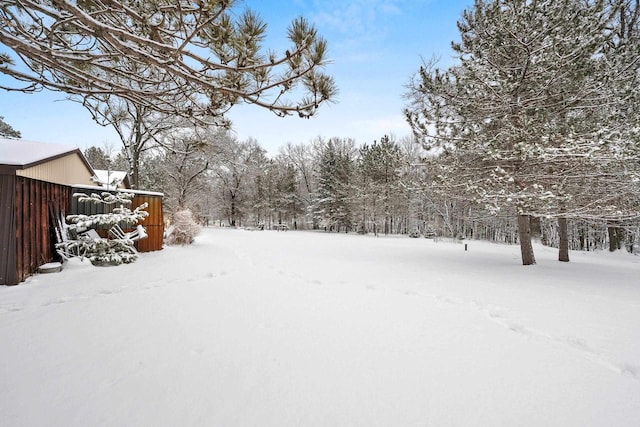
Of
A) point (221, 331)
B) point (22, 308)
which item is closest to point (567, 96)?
point (221, 331)

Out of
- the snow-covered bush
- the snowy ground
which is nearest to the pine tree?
the snowy ground

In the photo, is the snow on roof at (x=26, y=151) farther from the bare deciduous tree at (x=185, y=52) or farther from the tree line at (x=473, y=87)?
the bare deciduous tree at (x=185, y=52)

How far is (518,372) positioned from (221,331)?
258cm

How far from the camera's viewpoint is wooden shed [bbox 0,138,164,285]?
441 centimetres

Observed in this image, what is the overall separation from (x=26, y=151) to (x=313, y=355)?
7.33m

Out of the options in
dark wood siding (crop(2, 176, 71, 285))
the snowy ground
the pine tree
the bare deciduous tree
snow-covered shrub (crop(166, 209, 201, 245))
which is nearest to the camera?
the snowy ground

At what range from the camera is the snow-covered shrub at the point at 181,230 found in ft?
33.5

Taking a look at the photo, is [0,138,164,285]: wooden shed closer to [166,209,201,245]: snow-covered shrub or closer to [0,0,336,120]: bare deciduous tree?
[0,0,336,120]: bare deciduous tree


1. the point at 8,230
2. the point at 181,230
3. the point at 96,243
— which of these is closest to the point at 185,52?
the point at 8,230

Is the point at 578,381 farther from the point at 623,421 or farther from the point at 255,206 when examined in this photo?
the point at 255,206

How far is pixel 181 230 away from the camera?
10250 millimetres

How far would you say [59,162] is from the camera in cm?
700

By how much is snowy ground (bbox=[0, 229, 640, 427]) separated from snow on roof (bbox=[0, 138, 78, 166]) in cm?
212

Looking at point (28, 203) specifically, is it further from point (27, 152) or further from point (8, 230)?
point (27, 152)
